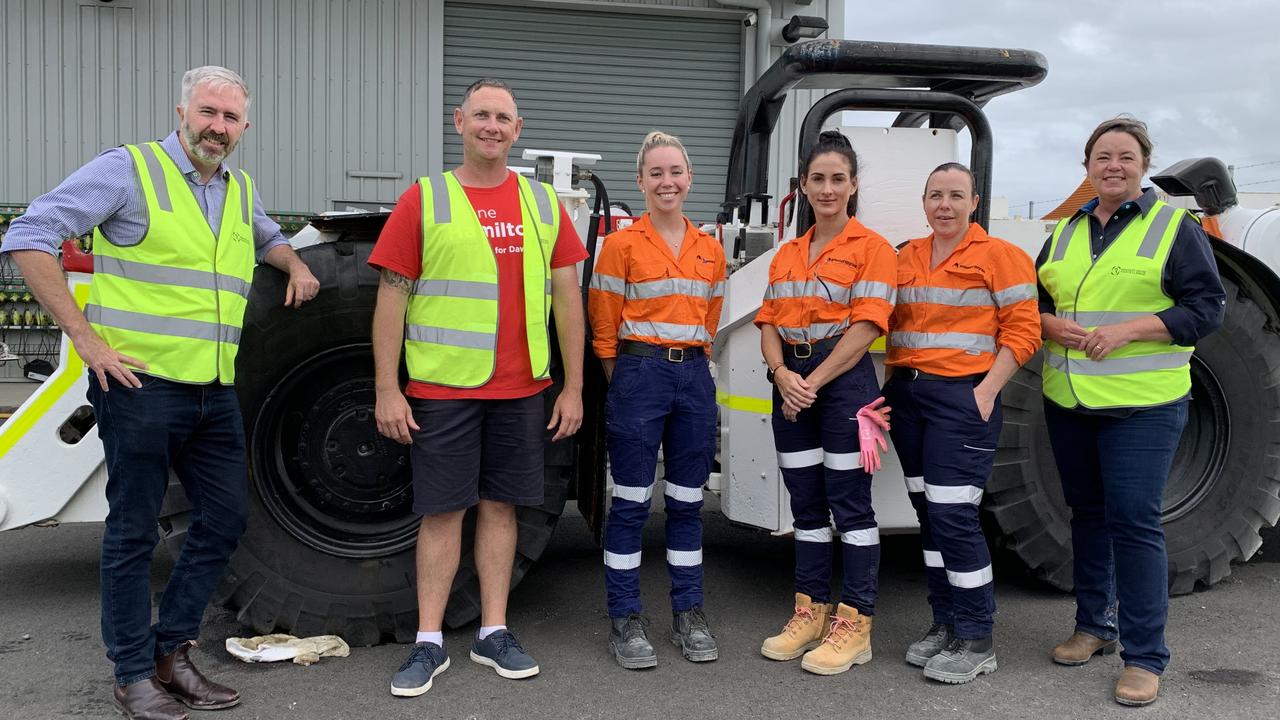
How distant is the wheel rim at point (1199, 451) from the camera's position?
3.96 metres

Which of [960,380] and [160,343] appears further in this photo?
[960,380]

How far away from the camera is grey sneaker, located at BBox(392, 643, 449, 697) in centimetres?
308

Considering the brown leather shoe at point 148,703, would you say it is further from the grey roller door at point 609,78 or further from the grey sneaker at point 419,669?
the grey roller door at point 609,78

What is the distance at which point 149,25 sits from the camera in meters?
9.45

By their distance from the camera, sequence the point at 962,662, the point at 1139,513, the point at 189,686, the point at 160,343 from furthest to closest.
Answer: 1. the point at 962,662
2. the point at 1139,513
3. the point at 189,686
4. the point at 160,343

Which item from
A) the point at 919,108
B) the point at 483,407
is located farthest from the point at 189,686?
the point at 919,108

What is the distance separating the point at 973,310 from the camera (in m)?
3.29

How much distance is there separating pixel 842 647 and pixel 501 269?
5.55 feet

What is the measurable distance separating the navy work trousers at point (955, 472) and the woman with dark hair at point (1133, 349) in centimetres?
33

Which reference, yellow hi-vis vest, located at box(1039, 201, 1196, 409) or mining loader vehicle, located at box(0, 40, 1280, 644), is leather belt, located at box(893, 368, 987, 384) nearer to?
yellow hi-vis vest, located at box(1039, 201, 1196, 409)

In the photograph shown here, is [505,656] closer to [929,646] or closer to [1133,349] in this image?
[929,646]

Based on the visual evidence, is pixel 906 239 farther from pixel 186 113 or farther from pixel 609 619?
pixel 186 113

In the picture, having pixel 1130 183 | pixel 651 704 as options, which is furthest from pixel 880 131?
pixel 651 704

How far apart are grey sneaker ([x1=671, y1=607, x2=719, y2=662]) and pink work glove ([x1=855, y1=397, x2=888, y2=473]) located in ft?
2.60
